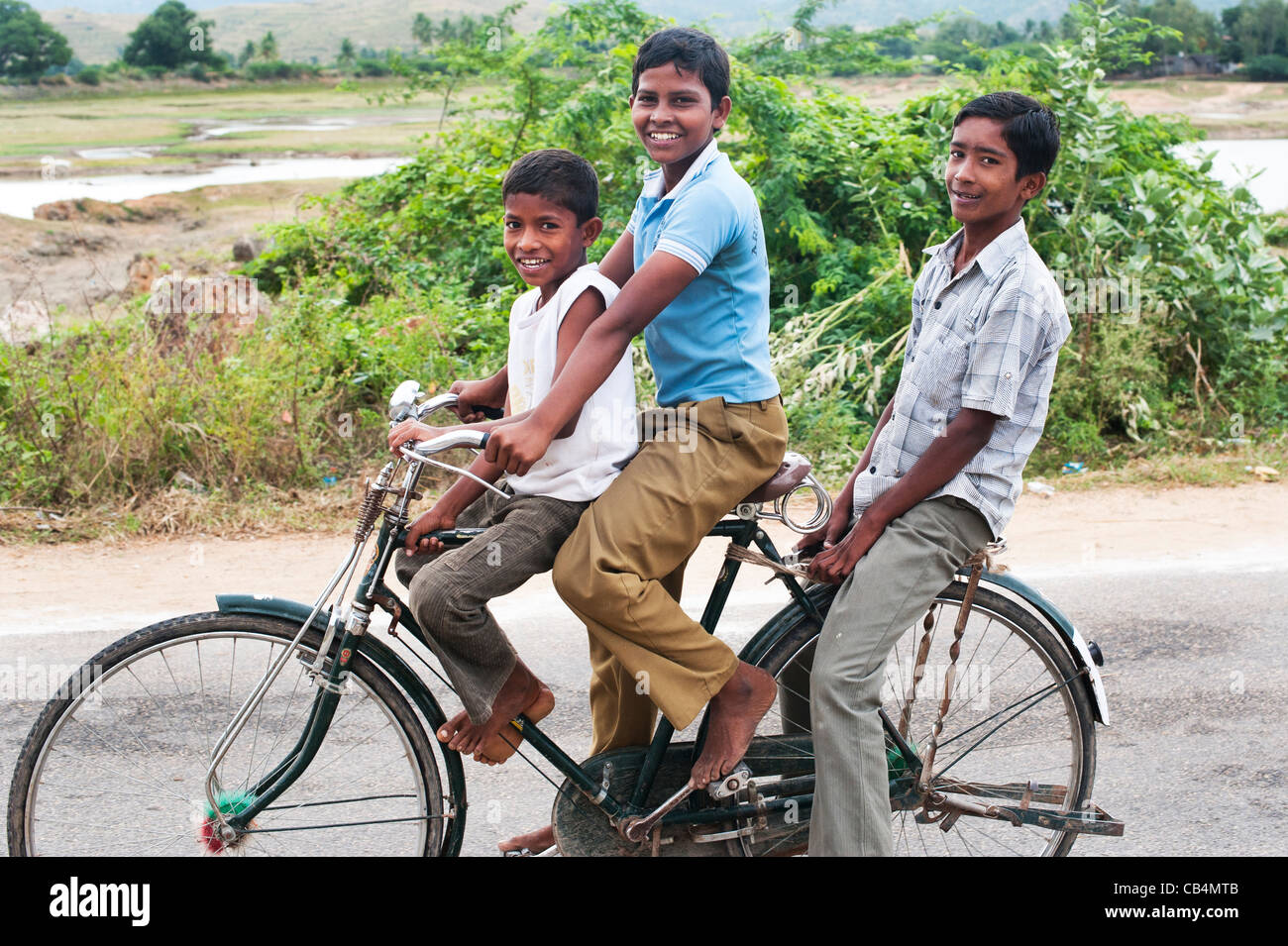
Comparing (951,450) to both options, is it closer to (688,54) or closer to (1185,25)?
(688,54)

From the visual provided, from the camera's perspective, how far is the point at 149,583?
17.0ft

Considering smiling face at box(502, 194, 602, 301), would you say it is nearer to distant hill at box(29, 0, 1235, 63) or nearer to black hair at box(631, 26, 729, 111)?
black hair at box(631, 26, 729, 111)

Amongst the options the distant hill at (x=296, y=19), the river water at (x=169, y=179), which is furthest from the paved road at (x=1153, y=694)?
the river water at (x=169, y=179)

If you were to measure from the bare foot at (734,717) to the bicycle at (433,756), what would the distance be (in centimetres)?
5

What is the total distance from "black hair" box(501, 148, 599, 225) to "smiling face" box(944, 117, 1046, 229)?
861 millimetres

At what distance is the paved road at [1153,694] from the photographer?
3.50m

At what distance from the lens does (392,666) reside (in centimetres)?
278

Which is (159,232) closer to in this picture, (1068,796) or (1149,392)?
(1149,392)

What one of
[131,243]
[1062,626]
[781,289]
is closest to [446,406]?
[1062,626]

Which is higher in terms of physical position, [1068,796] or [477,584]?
[477,584]

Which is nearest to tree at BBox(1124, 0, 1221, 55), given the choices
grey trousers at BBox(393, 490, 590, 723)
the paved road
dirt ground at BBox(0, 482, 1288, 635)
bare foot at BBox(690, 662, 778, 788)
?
dirt ground at BBox(0, 482, 1288, 635)

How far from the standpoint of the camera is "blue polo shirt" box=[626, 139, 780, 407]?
2629 mm
